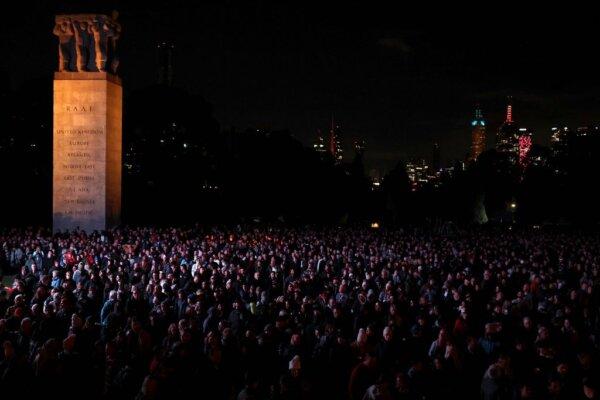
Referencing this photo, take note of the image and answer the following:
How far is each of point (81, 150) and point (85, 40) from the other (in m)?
5.52

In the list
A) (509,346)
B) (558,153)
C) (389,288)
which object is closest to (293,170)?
(558,153)

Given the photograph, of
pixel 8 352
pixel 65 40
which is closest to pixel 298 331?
pixel 8 352

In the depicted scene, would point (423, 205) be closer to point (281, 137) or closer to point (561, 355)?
point (281, 137)

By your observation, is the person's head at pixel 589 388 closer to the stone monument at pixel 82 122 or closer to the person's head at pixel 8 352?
the person's head at pixel 8 352

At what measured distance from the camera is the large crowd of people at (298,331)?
8828mm

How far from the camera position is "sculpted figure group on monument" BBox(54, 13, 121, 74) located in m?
32.9

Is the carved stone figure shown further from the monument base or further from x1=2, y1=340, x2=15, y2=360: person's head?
x1=2, y1=340, x2=15, y2=360: person's head

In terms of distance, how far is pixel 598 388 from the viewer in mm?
8359

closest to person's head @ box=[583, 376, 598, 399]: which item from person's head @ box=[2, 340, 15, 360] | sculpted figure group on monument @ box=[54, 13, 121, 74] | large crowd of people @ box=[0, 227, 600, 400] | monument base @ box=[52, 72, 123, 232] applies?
large crowd of people @ box=[0, 227, 600, 400]

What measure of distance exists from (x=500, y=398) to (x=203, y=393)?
3913 millimetres

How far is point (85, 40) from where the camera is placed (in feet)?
109

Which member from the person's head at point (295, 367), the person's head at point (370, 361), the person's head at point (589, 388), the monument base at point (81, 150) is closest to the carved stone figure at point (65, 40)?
the monument base at point (81, 150)

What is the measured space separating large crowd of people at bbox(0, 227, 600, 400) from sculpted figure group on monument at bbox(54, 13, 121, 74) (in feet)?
46.1

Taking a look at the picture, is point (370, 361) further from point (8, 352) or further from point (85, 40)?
point (85, 40)
